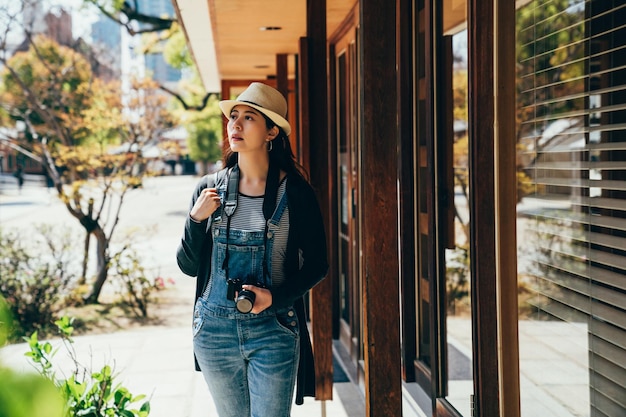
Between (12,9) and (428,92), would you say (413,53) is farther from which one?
(12,9)

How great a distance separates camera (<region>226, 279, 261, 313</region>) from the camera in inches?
76.8

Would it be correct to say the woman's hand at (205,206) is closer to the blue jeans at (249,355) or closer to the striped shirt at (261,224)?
the striped shirt at (261,224)

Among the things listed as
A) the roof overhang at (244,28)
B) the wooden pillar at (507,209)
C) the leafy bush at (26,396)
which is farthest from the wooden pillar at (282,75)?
the leafy bush at (26,396)

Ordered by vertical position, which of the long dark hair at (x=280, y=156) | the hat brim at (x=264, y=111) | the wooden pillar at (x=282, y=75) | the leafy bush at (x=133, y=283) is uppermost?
the wooden pillar at (x=282, y=75)

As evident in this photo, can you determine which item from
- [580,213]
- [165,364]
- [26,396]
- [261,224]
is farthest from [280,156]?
[165,364]

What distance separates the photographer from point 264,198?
210cm

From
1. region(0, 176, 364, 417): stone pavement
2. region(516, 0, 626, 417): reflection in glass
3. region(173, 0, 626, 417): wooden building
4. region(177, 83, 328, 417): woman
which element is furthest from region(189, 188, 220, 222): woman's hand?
region(516, 0, 626, 417): reflection in glass

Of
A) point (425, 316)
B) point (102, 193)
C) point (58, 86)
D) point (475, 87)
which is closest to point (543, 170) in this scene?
point (475, 87)

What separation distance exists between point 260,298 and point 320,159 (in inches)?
68.0

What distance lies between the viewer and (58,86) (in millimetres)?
→ 12195

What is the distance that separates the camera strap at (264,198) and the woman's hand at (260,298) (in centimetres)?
7

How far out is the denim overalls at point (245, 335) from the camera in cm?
204

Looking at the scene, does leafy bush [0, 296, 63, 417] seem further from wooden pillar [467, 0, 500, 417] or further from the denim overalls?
wooden pillar [467, 0, 500, 417]

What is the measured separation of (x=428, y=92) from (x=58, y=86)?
396 inches
